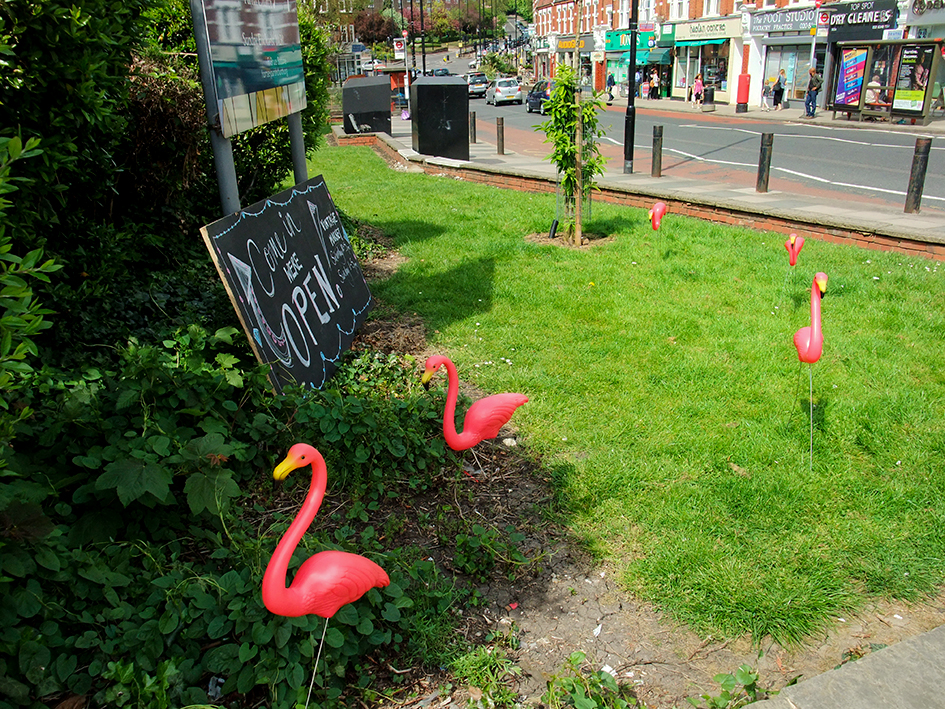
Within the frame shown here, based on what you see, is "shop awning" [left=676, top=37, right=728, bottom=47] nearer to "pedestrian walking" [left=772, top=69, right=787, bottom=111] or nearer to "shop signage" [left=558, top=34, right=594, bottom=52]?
"pedestrian walking" [left=772, top=69, right=787, bottom=111]

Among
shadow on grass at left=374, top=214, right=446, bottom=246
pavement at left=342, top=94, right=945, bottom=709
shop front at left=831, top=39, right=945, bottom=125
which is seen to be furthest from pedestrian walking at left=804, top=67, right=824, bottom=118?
shadow on grass at left=374, top=214, right=446, bottom=246

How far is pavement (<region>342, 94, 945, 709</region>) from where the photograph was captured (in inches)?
98.0

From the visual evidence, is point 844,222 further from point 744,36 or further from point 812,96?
point 744,36

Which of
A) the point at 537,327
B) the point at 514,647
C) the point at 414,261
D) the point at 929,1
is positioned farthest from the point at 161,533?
the point at 929,1

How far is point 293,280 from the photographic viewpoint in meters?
4.73

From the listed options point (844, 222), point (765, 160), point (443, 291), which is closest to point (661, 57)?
point (765, 160)

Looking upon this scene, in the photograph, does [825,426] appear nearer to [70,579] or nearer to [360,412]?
[360,412]

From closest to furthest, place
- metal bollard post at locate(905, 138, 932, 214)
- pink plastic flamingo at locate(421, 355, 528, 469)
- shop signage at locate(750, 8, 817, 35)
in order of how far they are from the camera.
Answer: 1. pink plastic flamingo at locate(421, 355, 528, 469)
2. metal bollard post at locate(905, 138, 932, 214)
3. shop signage at locate(750, 8, 817, 35)

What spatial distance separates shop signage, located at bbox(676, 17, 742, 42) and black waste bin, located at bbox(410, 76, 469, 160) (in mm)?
24239

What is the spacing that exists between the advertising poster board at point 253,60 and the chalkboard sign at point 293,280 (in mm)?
613

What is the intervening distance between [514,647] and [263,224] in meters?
3.04

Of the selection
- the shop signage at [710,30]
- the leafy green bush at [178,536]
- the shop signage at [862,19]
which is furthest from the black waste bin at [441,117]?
the shop signage at [710,30]

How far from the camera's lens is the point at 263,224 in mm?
4551

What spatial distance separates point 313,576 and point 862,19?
3194 centimetres
